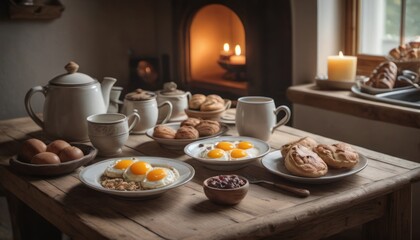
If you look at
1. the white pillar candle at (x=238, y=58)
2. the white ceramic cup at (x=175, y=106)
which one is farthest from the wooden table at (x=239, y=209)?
the white pillar candle at (x=238, y=58)

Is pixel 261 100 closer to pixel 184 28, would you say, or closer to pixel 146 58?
pixel 184 28

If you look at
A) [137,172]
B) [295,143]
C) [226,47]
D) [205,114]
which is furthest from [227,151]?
[226,47]

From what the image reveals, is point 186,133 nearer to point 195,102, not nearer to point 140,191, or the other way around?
point 195,102

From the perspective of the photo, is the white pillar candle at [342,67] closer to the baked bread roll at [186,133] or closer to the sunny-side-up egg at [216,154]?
the baked bread roll at [186,133]

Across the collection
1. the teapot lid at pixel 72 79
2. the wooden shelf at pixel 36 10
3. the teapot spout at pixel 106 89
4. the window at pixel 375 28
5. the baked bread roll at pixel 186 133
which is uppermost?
the wooden shelf at pixel 36 10

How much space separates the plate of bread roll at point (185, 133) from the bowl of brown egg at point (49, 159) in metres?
0.22

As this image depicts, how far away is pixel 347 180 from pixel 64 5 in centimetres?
246

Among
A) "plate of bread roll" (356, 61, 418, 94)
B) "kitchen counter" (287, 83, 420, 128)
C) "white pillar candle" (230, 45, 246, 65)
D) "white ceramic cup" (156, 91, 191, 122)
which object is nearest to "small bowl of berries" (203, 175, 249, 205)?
"white ceramic cup" (156, 91, 191, 122)

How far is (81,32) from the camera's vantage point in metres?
3.43

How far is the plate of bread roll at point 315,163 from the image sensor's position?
4.26 feet

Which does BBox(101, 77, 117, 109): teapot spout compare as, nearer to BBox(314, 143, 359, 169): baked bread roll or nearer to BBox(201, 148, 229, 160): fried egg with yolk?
BBox(201, 148, 229, 160): fried egg with yolk

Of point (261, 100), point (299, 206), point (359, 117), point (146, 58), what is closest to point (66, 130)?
point (261, 100)

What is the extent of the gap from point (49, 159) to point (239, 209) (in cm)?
54

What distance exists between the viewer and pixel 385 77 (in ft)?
7.21
